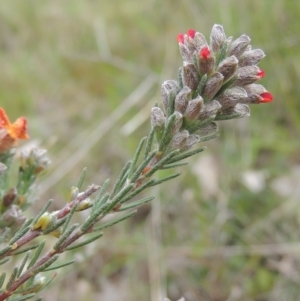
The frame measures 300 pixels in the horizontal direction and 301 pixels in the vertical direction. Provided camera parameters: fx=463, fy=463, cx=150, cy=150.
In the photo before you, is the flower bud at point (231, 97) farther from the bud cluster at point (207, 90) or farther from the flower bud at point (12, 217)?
the flower bud at point (12, 217)

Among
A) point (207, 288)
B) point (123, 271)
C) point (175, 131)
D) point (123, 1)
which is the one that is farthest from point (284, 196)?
point (123, 1)

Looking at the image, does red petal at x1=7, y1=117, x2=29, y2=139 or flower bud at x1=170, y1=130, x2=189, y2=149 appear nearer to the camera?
flower bud at x1=170, y1=130, x2=189, y2=149

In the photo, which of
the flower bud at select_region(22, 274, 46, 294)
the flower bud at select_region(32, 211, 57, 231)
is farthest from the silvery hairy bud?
the flower bud at select_region(22, 274, 46, 294)

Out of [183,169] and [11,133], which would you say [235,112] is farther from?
[183,169]

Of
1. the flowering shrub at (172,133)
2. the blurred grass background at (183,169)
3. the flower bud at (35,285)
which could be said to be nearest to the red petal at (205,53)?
the flowering shrub at (172,133)

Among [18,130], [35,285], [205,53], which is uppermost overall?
[18,130]

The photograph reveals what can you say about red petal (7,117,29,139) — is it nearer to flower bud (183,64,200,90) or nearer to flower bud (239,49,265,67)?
flower bud (183,64,200,90)

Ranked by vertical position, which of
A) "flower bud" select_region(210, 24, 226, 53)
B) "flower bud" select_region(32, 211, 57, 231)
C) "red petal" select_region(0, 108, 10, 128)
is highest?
"red petal" select_region(0, 108, 10, 128)

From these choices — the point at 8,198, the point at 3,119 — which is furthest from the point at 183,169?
the point at 3,119
